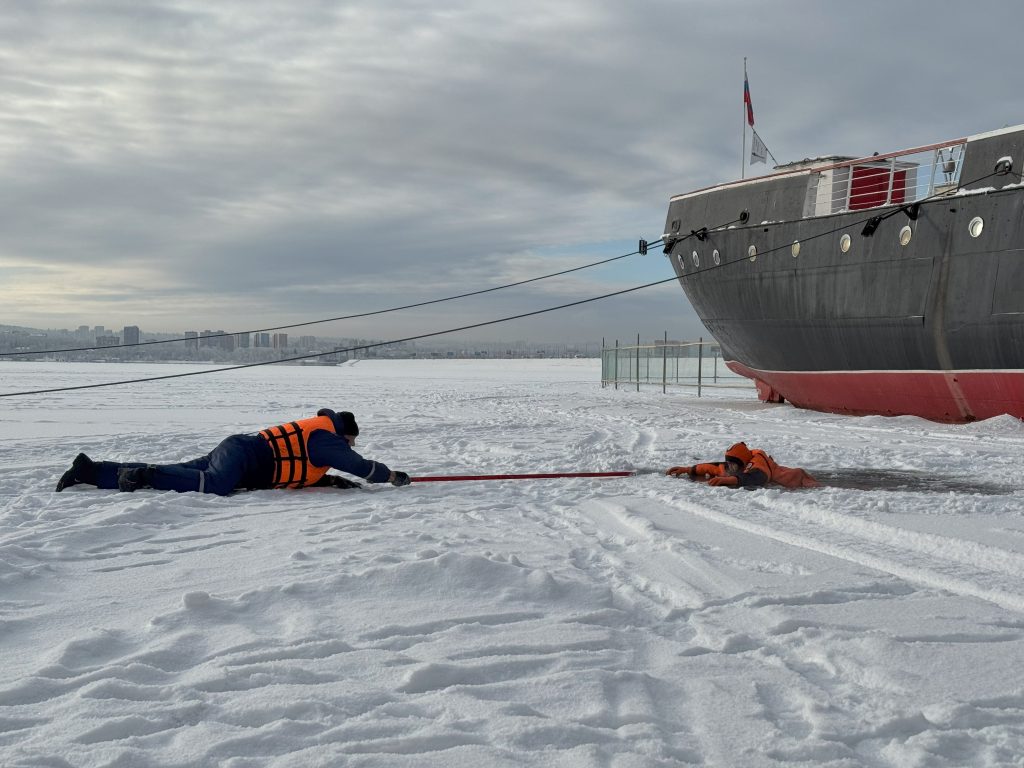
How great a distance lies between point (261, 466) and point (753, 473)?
3944 millimetres

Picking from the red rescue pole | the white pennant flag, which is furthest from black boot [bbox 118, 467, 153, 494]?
the white pennant flag

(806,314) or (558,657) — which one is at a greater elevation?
(806,314)

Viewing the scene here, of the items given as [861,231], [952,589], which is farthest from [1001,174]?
[952,589]

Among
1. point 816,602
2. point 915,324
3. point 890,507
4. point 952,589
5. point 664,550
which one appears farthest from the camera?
point 915,324

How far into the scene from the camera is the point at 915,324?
Result: 43.6 ft

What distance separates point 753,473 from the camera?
7031mm

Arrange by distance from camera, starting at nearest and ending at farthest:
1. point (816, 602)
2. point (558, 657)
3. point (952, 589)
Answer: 1. point (558, 657)
2. point (816, 602)
3. point (952, 589)

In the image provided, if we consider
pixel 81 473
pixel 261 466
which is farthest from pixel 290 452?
pixel 81 473

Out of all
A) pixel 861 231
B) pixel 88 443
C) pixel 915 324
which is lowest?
pixel 88 443

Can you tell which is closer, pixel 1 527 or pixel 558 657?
pixel 558 657

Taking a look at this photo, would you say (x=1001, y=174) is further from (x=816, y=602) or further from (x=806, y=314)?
(x=816, y=602)

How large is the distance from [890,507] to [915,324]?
8261mm

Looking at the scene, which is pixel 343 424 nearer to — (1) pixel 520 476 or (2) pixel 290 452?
(2) pixel 290 452

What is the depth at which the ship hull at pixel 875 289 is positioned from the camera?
1212cm
